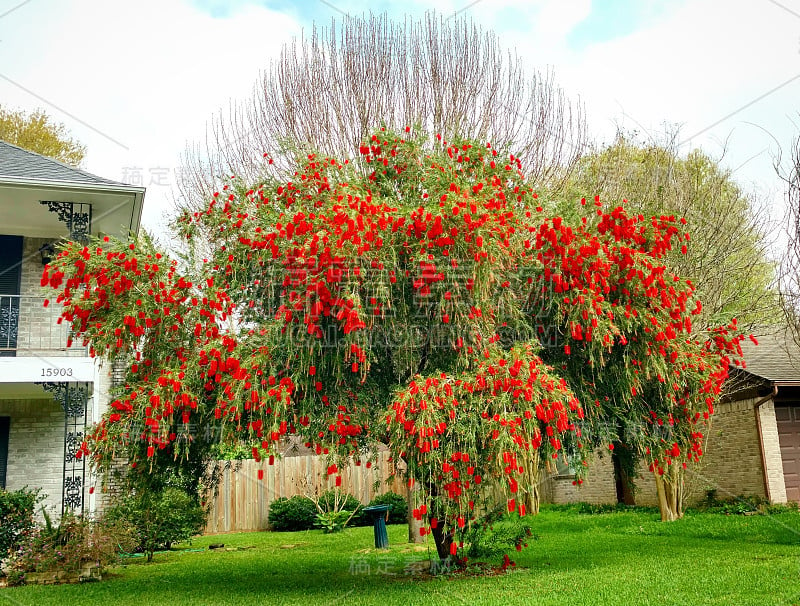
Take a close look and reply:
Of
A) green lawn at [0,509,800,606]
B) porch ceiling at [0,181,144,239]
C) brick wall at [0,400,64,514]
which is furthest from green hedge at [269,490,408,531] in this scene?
porch ceiling at [0,181,144,239]

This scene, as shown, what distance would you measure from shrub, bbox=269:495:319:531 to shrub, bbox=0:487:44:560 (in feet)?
27.8

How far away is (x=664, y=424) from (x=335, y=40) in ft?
31.2

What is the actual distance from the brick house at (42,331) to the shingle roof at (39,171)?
0.05 feet

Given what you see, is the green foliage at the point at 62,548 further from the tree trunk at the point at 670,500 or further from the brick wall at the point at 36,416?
the tree trunk at the point at 670,500

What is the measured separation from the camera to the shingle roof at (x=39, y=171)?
10766 millimetres

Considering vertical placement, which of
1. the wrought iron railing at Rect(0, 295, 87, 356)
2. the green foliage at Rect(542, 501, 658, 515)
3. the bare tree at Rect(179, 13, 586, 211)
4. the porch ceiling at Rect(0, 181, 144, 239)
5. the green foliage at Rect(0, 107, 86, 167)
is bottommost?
the green foliage at Rect(542, 501, 658, 515)

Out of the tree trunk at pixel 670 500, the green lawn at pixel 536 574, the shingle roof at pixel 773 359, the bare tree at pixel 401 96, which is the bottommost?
the green lawn at pixel 536 574

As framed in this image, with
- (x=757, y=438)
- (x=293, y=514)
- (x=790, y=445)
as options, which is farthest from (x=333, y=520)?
(x=790, y=445)

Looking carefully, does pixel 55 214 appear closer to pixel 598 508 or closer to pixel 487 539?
pixel 487 539

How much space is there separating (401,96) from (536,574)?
8.82 meters

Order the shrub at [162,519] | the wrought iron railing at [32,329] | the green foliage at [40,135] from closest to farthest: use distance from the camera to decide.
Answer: the wrought iron railing at [32,329]
the shrub at [162,519]
the green foliage at [40,135]

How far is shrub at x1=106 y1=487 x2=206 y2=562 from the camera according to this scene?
12812 millimetres

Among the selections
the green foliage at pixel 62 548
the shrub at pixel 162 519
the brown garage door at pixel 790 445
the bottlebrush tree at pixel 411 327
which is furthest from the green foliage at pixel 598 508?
the green foliage at pixel 62 548

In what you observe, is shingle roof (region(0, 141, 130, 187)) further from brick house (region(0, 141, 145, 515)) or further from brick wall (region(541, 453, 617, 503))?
brick wall (region(541, 453, 617, 503))
